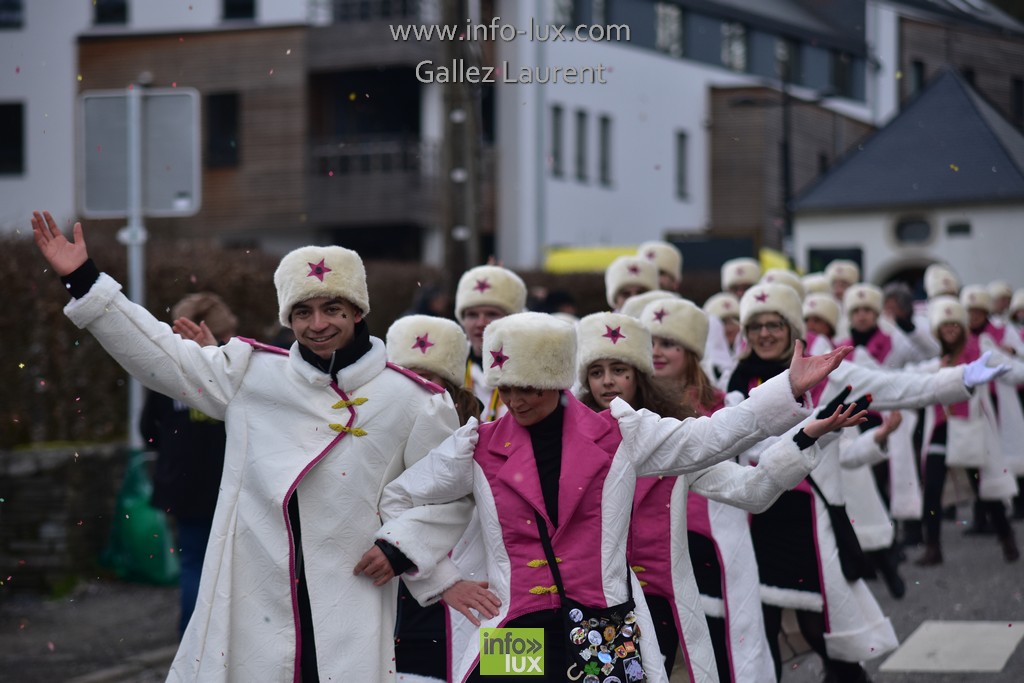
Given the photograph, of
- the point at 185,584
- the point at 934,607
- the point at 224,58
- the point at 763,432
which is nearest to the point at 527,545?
the point at 763,432

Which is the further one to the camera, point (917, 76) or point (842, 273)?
point (917, 76)

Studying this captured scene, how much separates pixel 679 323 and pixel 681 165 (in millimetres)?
36062

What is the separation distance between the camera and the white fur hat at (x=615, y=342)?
21.0 ft

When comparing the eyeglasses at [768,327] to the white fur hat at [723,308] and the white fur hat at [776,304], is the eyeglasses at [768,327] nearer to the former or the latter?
the white fur hat at [776,304]

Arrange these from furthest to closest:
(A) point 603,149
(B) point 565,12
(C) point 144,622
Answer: (A) point 603,149
(B) point 565,12
(C) point 144,622

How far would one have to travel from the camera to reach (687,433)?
538cm

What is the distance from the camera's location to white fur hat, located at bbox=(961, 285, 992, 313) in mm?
15406

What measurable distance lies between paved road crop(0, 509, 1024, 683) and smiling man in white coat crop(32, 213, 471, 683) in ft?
10.4

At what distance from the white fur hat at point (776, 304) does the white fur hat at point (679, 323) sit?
0.87 ft

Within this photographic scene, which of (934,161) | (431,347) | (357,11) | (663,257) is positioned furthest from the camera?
(934,161)

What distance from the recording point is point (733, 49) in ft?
131

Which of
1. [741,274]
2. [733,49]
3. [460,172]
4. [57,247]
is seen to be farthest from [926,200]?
[57,247]

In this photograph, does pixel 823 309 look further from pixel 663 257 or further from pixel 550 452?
pixel 550 452

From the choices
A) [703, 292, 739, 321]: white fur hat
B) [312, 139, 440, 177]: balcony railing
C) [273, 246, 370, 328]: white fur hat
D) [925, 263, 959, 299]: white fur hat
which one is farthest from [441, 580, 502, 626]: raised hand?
[312, 139, 440, 177]: balcony railing
